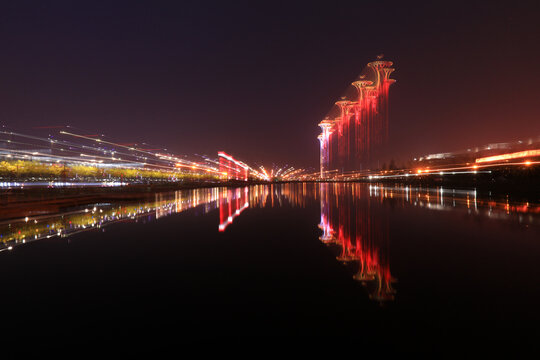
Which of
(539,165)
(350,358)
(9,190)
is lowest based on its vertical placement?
(350,358)

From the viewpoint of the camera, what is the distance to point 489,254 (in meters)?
5.81

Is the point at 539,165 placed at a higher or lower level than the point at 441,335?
higher

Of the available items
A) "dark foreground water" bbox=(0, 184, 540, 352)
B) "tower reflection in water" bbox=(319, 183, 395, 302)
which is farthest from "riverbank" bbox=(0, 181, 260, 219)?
"tower reflection in water" bbox=(319, 183, 395, 302)

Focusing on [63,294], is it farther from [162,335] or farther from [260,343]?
[260,343]

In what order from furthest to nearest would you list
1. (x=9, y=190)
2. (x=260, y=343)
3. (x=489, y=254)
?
(x=9, y=190) → (x=489, y=254) → (x=260, y=343)

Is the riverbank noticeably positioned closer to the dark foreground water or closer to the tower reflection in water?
the dark foreground water

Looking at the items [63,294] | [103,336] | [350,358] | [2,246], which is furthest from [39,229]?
Answer: [350,358]

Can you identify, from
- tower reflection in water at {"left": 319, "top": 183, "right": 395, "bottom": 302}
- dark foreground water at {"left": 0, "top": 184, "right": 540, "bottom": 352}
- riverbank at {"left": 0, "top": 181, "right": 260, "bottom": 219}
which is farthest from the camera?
riverbank at {"left": 0, "top": 181, "right": 260, "bottom": 219}

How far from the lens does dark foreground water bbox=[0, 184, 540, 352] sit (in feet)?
10.00

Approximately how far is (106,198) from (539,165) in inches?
1420

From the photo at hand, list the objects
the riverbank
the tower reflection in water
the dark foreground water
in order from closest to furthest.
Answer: the dark foreground water, the tower reflection in water, the riverbank

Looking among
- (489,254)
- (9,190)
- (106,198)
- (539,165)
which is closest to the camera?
(489,254)

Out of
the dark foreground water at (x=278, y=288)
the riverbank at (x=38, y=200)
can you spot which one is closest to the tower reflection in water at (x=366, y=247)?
the dark foreground water at (x=278, y=288)

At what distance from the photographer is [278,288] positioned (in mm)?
4172
